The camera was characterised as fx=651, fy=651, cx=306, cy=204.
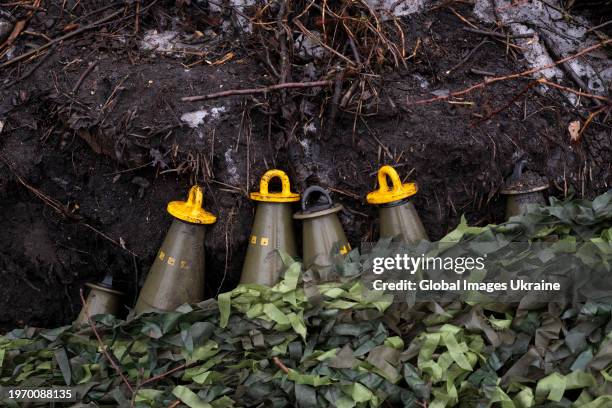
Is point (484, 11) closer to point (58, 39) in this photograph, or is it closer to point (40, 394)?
point (58, 39)

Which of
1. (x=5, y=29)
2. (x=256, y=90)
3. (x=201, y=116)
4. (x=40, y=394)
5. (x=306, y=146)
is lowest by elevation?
(x=40, y=394)

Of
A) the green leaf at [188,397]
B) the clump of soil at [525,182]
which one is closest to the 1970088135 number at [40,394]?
the green leaf at [188,397]

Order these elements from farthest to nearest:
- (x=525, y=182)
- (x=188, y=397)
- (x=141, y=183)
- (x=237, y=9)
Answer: (x=237, y=9) < (x=141, y=183) < (x=525, y=182) < (x=188, y=397)

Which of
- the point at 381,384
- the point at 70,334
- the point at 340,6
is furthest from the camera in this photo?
the point at 340,6

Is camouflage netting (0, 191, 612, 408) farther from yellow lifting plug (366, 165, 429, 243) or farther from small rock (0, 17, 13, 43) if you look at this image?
small rock (0, 17, 13, 43)

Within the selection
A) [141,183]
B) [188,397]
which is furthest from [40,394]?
[141,183]

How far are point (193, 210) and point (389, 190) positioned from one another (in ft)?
2.86

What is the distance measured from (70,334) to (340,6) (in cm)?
196

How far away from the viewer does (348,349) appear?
2.38 meters

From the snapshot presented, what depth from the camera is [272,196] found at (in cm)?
284

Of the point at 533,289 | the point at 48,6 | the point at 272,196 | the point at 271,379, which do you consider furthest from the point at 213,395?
the point at 48,6

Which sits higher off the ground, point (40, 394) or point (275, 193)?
point (275, 193)

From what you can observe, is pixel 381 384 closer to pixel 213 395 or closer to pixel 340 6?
pixel 213 395

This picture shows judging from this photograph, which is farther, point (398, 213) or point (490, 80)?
point (490, 80)
